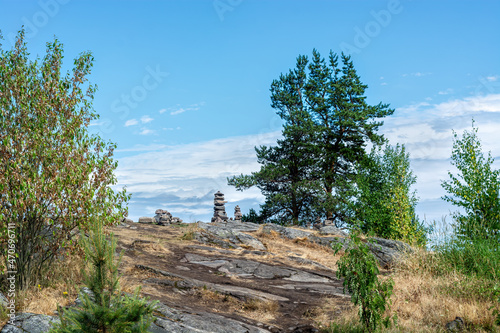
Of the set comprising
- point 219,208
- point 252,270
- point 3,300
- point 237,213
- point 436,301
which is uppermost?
point 219,208

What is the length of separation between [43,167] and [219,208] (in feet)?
74.1

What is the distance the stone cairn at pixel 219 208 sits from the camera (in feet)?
100

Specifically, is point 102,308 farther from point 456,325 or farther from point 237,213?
point 237,213

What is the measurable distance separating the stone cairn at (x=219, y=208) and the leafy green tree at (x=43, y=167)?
824 inches

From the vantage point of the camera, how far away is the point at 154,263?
12945 millimetres

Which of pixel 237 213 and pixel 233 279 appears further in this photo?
pixel 237 213

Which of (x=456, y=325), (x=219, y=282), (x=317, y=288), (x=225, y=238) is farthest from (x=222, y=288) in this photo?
(x=225, y=238)

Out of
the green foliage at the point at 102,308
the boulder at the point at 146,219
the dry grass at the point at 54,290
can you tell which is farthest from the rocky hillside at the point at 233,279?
the boulder at the point at 146,219

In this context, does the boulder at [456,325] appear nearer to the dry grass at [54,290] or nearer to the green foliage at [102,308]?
the green foliage at [102,308]

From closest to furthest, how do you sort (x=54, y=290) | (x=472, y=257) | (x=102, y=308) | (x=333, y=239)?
(x=102, y=308), (x=54, y=290), (x=472, y=257), (x=333, y=239)

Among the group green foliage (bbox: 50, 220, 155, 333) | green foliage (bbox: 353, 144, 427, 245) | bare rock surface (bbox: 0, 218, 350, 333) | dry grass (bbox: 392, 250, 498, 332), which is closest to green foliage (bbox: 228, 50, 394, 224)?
green foliage (bbox: 353, 144, 427, 245)

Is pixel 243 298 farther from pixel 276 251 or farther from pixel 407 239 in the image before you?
pixel 407 239

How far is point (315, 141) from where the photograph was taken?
2831 centimetres

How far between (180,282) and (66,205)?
3.53m
